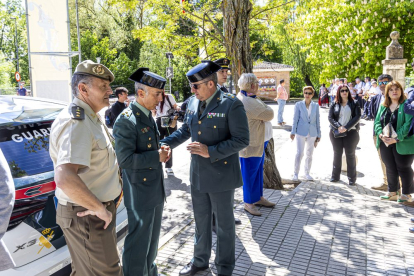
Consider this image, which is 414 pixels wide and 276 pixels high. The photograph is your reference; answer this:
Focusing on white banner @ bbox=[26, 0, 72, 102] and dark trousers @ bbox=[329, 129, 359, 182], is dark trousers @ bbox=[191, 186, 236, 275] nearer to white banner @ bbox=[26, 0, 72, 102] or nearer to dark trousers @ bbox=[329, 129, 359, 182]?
dark trousers @ bbox=[329, 129, 359, 182]

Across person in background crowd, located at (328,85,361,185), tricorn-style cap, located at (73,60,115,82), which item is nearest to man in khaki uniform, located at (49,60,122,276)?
tricorn-style cap, located at (73,60,115,82)

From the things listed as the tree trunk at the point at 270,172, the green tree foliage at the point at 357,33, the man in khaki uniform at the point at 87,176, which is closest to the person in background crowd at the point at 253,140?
the tree trunk at the point at 270,172

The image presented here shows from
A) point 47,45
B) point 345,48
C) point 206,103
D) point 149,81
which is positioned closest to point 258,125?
point 206,103

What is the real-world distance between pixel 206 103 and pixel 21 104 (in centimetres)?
185

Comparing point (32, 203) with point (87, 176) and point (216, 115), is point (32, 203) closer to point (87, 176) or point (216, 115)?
point (87, 176)

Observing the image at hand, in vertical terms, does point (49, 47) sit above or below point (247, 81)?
above

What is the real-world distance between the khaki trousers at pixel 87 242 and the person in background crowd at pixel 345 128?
5.68 metres

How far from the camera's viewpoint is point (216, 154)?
3480mm

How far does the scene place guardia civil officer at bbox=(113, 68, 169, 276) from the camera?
3.12 meters

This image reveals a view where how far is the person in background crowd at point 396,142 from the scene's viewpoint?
573 cm

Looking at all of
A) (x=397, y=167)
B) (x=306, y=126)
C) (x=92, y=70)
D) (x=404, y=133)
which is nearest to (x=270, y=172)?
(x=306, y=126)

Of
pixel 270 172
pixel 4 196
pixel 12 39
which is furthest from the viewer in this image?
pixel 12 39

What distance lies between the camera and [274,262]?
394 centimetres

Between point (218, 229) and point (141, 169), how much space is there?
106 centimetres
